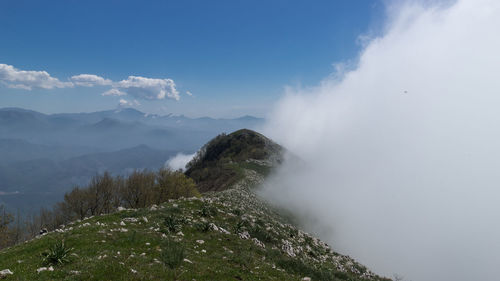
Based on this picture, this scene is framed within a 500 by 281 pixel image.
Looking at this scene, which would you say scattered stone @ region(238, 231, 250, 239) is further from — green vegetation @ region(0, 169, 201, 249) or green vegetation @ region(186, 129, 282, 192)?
green vegetation @ region(186, 129, 282, 192)

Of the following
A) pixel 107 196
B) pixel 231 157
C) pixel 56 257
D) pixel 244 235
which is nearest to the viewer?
pixel 56 257

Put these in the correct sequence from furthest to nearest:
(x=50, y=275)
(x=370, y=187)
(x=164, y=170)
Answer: (x=370, y=187)
(x=164, y=170)
(x=50, y=275)

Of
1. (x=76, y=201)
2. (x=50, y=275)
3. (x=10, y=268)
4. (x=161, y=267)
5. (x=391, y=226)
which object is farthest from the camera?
(x=391, y=226)

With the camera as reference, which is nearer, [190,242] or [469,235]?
[190,242]

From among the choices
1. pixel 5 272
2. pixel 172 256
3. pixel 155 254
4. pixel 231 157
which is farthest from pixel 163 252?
pixel 231 157

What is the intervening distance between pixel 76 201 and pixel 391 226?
129978 millimetres

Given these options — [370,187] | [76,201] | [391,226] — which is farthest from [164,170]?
[370,187]

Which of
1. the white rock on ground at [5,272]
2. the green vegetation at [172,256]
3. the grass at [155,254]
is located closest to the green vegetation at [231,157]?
the grass at [155,254]

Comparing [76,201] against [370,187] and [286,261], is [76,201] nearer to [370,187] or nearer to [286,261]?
[286,261]

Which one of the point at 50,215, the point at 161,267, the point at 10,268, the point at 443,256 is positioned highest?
the point at 161,267

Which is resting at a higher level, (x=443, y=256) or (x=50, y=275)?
(x=50, y=275)

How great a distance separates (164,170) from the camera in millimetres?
51031

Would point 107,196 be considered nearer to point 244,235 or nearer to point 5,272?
point 244,235

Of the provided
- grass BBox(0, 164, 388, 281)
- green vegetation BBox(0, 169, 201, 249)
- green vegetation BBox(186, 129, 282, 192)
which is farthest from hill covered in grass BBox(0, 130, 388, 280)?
green vegetation BBox(186, 129, 282, 192)
